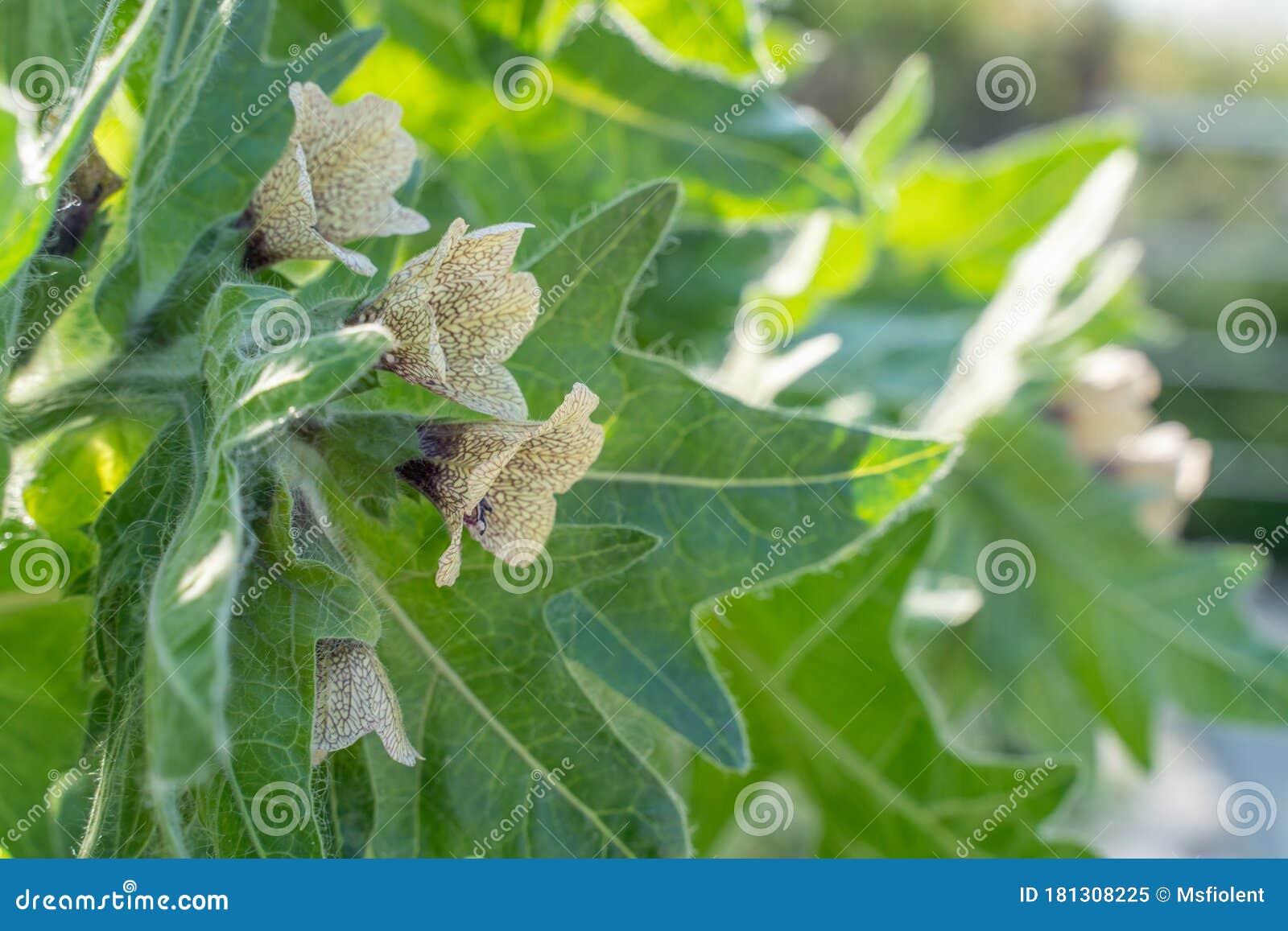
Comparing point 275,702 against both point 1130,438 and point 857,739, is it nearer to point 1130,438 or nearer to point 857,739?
point 857,739

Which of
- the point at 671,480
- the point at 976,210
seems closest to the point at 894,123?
the point at 976,210

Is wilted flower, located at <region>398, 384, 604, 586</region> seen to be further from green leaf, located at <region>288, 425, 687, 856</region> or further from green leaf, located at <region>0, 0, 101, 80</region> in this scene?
green leaf, located at <region>0, 0, 101, 80</region>

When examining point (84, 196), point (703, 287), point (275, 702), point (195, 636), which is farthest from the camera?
point (703, 287)

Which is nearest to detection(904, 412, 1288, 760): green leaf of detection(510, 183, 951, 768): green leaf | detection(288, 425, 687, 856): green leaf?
detection(510, 183, 951, 768): green leaf

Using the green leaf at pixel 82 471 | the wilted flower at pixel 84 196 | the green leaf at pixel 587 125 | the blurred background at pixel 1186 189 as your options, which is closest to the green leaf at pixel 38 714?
the green leaf at pixel 82 471

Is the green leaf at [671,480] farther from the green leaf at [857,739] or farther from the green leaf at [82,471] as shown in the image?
the green leaf at [857,739]

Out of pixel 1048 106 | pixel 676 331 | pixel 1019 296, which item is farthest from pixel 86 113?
pixel 1048 106

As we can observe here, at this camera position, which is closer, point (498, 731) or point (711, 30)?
point (498, 731)

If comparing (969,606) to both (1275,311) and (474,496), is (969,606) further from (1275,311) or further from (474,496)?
(1275,311)
